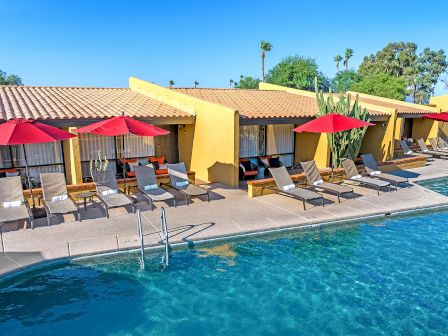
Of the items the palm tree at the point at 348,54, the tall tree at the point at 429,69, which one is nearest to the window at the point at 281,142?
the tall tree at the point at 429,69

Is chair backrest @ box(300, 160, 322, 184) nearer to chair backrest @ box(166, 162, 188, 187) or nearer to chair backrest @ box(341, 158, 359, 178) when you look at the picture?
chair backrest @ box(341, 158, 359, 178)

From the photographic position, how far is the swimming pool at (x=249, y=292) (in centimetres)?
604

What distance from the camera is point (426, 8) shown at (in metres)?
32.0

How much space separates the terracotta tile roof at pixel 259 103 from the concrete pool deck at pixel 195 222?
4497 mm

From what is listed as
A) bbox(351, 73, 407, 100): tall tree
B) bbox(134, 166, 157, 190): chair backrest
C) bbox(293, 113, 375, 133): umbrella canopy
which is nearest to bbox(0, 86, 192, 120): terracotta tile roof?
bbox(134, 166, 157, 190): chair backrest

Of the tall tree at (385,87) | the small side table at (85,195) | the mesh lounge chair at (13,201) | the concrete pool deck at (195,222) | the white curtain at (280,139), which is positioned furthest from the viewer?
the tall tree at (385,87)

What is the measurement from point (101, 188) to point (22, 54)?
137 feet

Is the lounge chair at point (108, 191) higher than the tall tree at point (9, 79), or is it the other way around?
the tall tree at point (9, 79)

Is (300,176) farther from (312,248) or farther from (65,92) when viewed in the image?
(65,92)

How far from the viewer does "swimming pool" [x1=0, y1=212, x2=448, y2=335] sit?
6.04 meters

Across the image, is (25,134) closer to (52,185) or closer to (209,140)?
(52,185)

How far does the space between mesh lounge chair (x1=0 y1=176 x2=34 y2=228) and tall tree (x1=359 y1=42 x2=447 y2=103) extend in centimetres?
6041

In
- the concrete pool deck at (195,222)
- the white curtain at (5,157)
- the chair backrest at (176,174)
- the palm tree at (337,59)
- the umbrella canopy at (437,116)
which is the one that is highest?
the palm tree at (337,59)

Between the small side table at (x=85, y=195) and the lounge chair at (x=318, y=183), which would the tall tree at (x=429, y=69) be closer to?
the lounge chair at (x=318, y=183)
